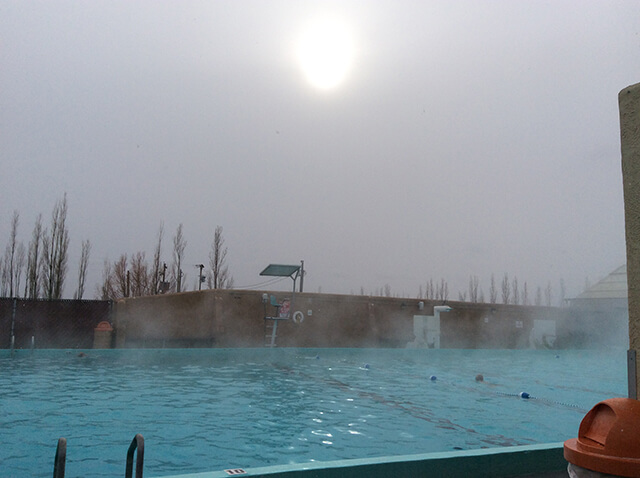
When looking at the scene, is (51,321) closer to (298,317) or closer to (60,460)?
(298,317)

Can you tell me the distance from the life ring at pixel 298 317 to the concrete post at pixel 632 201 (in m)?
14.7

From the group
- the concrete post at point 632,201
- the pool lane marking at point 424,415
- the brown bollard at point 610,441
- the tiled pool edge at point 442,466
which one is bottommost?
the pool lane marking at point 424,415

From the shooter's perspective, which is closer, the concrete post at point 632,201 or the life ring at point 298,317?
the concrete post at point 632,201

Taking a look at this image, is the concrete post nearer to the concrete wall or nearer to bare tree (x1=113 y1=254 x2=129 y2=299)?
the concrete wall

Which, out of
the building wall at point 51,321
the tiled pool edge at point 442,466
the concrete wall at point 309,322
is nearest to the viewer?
the tiled pool edge at point 442,466

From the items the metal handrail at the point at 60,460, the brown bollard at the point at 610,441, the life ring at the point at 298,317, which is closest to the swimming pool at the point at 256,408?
the metal handrail at the point at 60,460

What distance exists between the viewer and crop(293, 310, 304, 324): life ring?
16625 millimetres

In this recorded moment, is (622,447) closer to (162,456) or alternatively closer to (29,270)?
(162,456)

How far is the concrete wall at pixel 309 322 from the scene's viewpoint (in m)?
15.1

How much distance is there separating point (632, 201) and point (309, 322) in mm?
15150

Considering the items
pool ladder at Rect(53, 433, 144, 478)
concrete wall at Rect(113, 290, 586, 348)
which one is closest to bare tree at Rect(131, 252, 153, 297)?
concrete wall at Rect(113, 290, 586, 348)

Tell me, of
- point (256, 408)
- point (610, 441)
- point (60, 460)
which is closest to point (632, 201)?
point (610, 441)

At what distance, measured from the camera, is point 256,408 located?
720cm

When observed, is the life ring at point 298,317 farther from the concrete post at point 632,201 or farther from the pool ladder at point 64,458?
the concrete post at point 632,201
